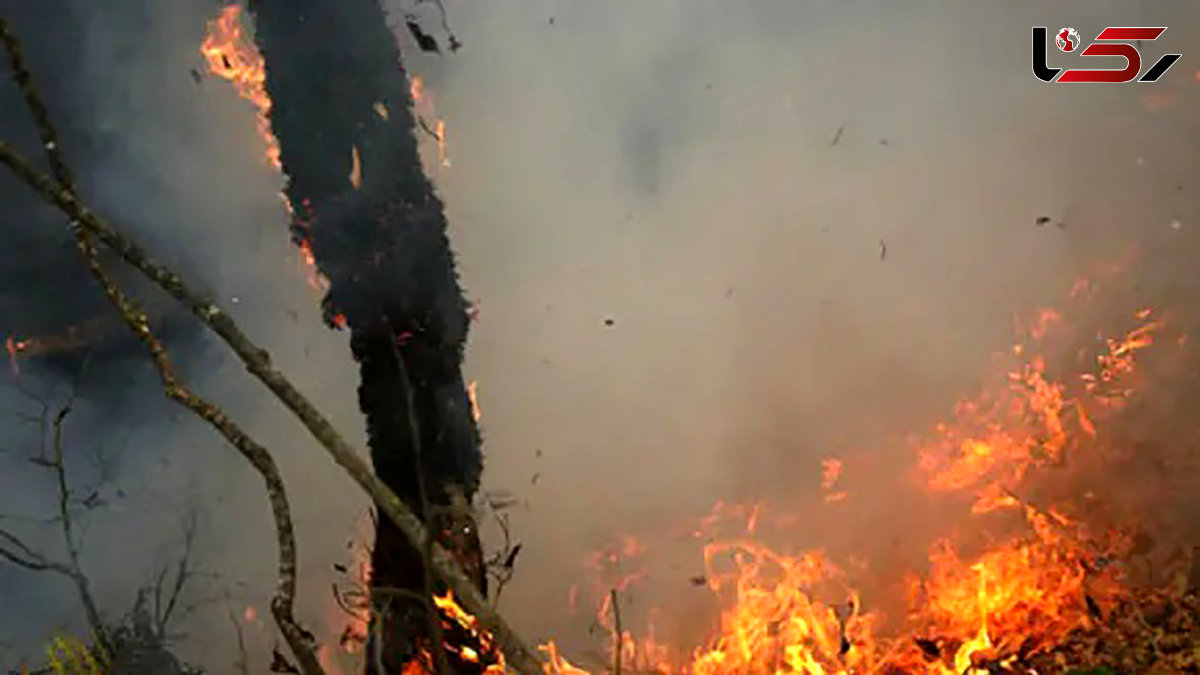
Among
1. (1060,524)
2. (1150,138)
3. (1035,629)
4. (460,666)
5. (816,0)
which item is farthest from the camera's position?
(816,0)

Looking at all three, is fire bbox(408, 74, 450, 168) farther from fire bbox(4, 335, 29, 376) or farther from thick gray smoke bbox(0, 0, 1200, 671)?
fire bbox(4, 335, 29, 376)

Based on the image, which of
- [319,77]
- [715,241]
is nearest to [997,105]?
[715,241]

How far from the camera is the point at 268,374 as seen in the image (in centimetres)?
383

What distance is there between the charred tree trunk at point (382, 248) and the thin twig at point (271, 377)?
60.8 inches

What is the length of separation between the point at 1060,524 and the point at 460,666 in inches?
190

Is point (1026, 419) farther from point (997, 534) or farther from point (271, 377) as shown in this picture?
point (271, 377)

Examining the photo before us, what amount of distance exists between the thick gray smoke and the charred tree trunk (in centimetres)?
401

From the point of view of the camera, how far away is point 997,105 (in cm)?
910

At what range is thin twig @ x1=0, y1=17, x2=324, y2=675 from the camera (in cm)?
353

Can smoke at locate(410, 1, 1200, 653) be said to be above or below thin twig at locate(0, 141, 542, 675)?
above

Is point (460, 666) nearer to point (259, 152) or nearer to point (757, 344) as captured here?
point (757, 344)

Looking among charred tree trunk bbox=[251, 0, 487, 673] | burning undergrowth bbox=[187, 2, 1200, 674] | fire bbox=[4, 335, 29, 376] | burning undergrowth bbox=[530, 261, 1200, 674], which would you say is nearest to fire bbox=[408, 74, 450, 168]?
burning undergrowth bbox=[187, 2, 1200, 674]

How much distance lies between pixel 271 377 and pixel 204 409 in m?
0.28

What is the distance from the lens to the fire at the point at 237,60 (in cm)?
932
